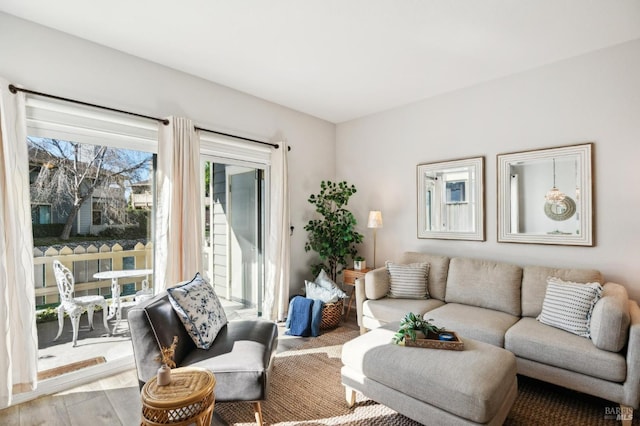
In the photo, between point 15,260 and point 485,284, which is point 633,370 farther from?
point 15,260

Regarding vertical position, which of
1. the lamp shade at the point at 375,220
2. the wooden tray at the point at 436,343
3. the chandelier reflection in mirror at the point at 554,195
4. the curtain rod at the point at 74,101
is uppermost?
the curtain rod at the point at 74,101

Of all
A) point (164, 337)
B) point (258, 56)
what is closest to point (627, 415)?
point (164, 337)

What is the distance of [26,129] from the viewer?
2348 millimetres

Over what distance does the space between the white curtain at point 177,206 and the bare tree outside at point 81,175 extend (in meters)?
0.27

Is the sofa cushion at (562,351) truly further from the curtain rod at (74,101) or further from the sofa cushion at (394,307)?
the curtain rod at (74,101)

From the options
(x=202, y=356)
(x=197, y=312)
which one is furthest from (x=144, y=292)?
(x=202, y=356)

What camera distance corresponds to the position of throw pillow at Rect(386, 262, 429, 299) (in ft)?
11.4

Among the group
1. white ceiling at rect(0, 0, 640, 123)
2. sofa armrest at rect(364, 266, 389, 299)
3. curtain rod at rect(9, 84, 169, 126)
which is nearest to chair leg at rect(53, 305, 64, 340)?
curtain rod at rect(9, 84, 169, 126)

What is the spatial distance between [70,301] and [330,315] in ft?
8.03

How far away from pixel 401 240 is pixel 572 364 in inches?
88.6

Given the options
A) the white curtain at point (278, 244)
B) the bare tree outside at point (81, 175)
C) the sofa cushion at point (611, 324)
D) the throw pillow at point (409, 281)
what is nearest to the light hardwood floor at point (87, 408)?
the bare tree outside at point (81, 175)

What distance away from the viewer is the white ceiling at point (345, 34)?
2.27 meters

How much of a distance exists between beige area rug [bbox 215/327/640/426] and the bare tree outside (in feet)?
6.38

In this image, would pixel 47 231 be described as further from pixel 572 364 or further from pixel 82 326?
pixel 572 364
